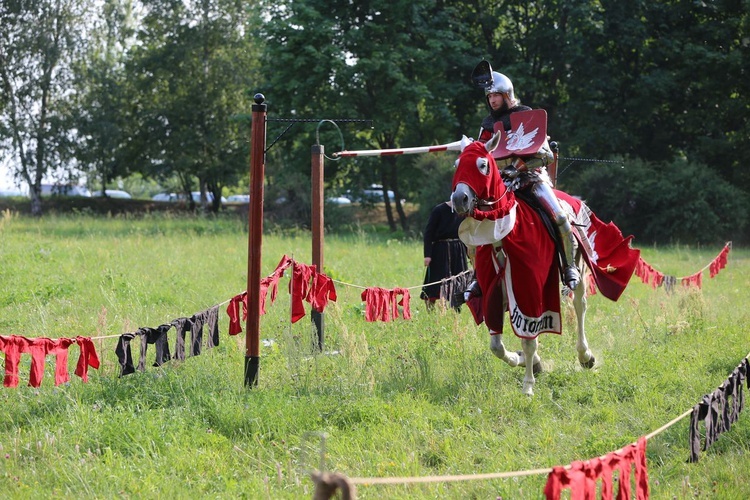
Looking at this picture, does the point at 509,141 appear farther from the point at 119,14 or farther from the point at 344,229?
the point at 119,14

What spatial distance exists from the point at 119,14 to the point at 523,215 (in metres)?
38.4

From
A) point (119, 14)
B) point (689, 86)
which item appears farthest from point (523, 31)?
point (119, 14)

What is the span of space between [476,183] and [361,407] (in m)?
1.86

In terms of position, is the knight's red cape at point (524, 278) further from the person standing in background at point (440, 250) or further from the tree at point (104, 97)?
the tree at point (104, 97)

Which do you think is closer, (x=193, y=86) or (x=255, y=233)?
(x=255, y=233)

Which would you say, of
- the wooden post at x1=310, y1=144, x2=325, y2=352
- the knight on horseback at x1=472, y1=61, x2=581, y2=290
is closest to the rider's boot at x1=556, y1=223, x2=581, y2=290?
the knight on horseback at x1=472, y1=61, x2=581, y2=290

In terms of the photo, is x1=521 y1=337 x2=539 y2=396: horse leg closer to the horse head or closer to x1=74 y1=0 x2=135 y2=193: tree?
the horse head

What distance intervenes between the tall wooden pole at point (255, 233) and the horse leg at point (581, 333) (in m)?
3.00

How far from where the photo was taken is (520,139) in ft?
25.2

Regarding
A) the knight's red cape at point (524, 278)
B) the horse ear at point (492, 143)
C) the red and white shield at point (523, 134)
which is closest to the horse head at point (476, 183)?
the horse ear at point (492, 143)

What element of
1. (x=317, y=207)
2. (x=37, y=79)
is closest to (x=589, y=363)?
(x=317, y=207)

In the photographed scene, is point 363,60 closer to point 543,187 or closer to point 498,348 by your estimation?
point 543,187

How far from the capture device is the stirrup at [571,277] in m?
7.75

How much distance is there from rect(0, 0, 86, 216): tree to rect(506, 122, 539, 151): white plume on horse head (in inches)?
1253
